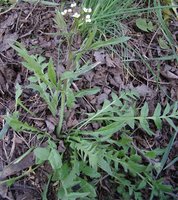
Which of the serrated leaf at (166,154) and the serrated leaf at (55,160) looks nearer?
the serrated leaf at (55,160)

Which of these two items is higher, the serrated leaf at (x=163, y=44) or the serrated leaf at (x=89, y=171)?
the serrated leaf at (x=163, y=44)

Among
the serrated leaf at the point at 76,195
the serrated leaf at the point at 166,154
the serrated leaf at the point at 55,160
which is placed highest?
the serrated leaf at the point at 55,160

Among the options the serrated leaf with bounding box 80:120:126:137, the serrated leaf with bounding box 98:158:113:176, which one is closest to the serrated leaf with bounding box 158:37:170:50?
the serrated leaf with bounding box 80:120:126:137

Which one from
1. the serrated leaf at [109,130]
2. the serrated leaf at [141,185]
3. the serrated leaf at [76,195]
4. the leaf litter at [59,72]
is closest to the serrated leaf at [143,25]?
the leaf litter at [59,72]

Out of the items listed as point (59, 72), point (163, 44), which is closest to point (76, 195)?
point (59, 72)

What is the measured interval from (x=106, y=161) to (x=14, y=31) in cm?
80

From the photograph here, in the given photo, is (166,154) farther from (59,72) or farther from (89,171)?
(59,72)

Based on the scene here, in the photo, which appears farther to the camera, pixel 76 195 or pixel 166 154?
pixel 166 154

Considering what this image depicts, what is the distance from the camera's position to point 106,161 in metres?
1.64

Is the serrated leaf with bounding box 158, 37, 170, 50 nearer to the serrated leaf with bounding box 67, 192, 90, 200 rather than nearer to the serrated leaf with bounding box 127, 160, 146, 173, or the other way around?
the serrated leaf with bounding box 127, 160, 146, 173

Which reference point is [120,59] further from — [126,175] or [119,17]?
[126,175]

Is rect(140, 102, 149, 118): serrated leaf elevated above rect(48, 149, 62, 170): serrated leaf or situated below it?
below

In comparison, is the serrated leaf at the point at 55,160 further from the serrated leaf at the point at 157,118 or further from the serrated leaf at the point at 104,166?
the serrated leaf at the point at 157,118

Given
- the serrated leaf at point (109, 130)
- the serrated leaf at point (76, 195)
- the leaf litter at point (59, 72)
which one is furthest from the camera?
the leaf litter at point (59, 72)
